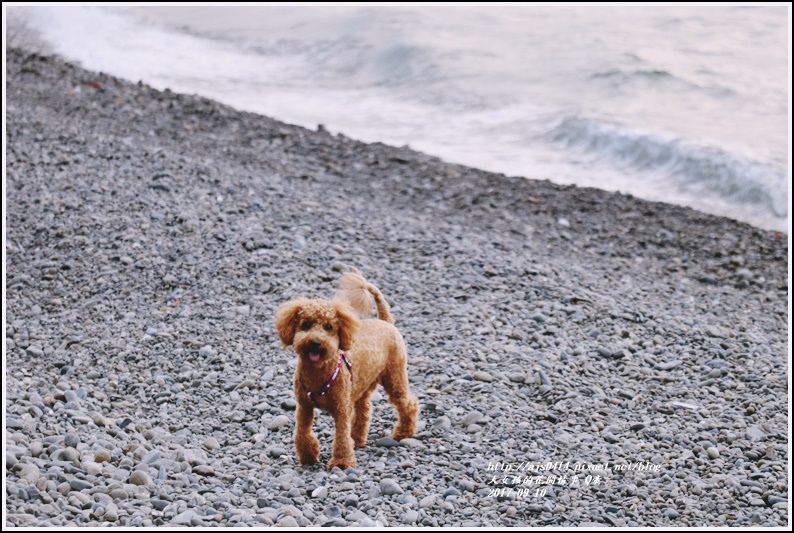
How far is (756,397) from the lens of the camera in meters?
7.12

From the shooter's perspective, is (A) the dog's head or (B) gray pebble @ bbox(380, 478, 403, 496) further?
(B) gray pebble @ bbox(380, 478, 403, 496)

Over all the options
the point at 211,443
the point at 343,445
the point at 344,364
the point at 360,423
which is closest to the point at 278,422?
the point at 211,443

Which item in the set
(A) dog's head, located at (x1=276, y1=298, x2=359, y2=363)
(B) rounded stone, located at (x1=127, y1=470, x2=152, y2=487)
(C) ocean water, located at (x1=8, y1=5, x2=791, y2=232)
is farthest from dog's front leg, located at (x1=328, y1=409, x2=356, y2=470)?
(C) ocean water, located at (x1=8, y1=5, x2=791, y2=232)

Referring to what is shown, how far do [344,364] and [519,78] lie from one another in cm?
2005

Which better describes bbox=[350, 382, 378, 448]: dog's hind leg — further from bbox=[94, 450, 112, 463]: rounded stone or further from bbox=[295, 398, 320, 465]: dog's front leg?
bbox=[94, 450, 112, 463]: rounded stone

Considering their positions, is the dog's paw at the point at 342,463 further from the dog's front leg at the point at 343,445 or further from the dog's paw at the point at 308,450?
the dog's paw at the point at 308,450

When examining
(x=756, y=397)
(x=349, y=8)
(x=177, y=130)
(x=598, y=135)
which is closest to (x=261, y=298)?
(x=756, y=397)

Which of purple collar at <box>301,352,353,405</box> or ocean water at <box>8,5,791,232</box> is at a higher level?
ocean water at <box>8,5,791,232</box>

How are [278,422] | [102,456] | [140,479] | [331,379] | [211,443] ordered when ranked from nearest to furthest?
[140,479] < [331,379] < [102,456] < [211,443] < [278,422]

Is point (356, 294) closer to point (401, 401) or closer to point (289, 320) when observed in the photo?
point (289, 320)

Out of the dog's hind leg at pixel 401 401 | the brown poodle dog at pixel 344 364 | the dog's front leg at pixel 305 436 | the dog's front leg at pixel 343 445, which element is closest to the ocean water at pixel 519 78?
the dog's hind leg at pixel 401 401

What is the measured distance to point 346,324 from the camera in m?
5.15

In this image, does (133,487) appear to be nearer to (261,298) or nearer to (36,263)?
(261,298)

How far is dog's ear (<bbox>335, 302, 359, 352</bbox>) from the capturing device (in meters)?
5.13
